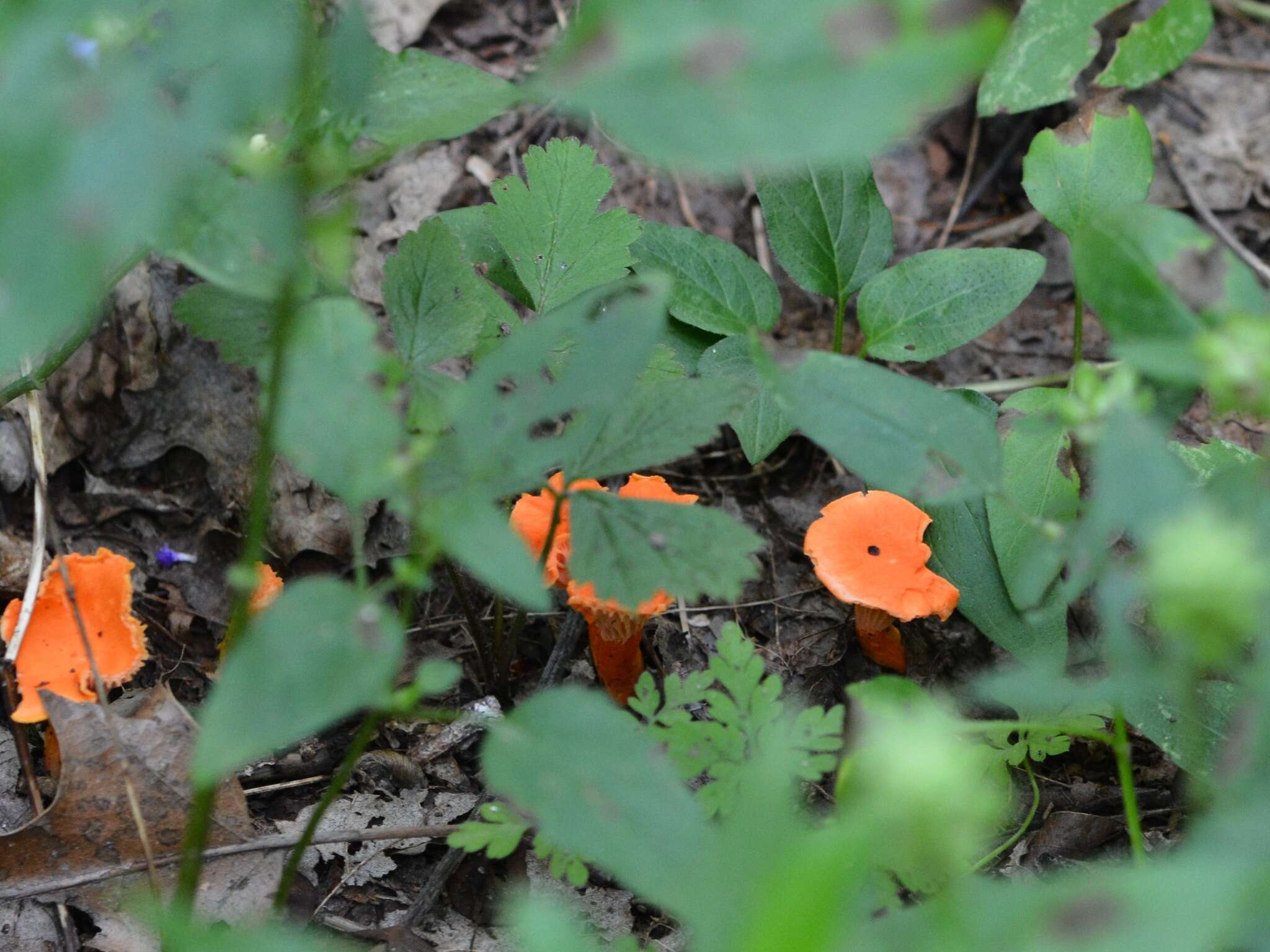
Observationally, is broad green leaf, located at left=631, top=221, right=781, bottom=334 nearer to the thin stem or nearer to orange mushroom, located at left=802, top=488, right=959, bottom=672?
orange mushroom, located at left=802, top=488, right=959, bottom=672

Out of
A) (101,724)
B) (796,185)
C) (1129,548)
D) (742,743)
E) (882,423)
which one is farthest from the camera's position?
(796,185)

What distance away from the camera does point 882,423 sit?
186 cm

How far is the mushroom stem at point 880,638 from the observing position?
279 cm

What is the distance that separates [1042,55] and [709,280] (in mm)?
1510

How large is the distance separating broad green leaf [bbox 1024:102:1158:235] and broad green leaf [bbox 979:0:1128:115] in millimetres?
599

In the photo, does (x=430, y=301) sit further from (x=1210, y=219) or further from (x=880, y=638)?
(x=1210, y=219)

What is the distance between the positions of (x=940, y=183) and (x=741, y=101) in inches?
127

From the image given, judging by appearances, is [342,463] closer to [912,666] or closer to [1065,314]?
[912,666]

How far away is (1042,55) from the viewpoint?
136 inches

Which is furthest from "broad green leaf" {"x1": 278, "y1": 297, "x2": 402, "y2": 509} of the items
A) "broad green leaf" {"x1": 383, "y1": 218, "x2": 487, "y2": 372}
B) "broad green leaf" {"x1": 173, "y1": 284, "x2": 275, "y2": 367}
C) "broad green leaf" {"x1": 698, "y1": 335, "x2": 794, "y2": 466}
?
"broad green leaf" {"x1": 698, "y1": 335, "x2": 794, "y2": 466}

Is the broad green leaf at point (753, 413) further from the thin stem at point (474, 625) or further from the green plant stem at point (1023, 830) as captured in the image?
the green plant stem at point (1023, 830)

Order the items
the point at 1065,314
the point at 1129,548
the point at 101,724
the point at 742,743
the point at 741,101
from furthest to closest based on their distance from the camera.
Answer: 1. the point at 1065,314
2. the point at 1129,548
3. the point at 101,724
4. the point at 742,743
5. the point at 741,101

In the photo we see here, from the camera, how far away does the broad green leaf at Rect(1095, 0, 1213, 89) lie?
3.48 m

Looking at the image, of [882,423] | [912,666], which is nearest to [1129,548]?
[912,666]
